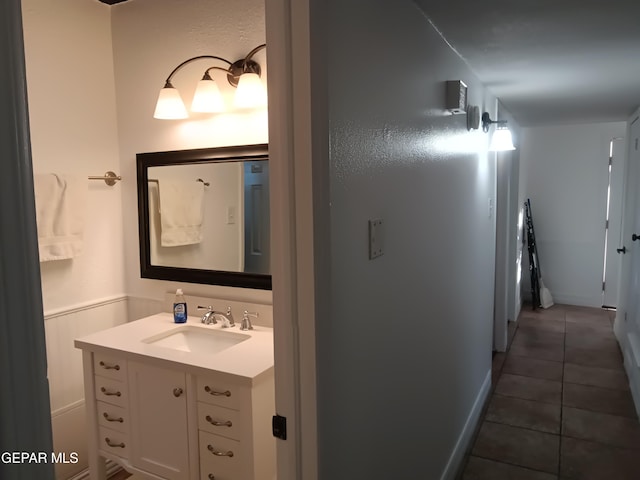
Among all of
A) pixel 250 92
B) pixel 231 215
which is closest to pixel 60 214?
pixel 231 215

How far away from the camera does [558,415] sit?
10.1 feet

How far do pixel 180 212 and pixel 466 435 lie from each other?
1975mm

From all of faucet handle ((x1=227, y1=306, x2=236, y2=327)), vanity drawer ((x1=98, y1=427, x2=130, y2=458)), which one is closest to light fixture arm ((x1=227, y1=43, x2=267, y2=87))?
faucet handle ((x1=227, y1=306, x2=236, y2=327))

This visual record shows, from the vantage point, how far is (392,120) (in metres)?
1.47

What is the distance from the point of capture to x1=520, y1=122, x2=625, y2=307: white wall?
557cm

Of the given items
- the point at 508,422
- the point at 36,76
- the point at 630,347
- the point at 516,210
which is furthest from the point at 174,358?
the point at 516,210

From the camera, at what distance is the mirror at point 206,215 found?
226 centimetres

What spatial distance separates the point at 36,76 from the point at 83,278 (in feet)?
3.30

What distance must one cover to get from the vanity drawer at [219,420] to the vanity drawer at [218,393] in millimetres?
21

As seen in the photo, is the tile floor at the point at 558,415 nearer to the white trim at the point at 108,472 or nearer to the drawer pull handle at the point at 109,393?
the drawer pull handle at the point at 109,393

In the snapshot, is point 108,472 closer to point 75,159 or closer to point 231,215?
point 231,215

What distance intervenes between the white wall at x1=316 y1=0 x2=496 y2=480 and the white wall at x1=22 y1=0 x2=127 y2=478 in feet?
5.66

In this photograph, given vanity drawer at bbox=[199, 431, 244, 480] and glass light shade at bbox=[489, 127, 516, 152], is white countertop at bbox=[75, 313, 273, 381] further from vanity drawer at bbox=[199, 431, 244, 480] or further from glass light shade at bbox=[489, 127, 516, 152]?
glass light shade at bbox=[489, 127, 516, 152]

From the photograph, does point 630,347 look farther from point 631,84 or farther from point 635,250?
point 631,84
